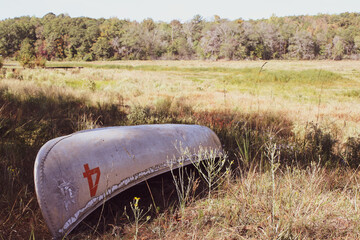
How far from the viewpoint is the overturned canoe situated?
2.06 meters

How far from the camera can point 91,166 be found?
2.33 m

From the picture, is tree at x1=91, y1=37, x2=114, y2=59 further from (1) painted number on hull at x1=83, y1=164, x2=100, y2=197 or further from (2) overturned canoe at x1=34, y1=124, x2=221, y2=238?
(1) painted number on hull at x1=83, y1=164, x2=100, y2=197

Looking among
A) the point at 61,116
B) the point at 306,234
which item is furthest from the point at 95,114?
the point at 306,234

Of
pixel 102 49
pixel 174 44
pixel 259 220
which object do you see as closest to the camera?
pixel 259 220

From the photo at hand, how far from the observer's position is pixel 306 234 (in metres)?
1.85

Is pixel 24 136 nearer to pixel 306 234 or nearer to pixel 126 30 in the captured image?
pixel 306 234

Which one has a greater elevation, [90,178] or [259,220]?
[90,178]

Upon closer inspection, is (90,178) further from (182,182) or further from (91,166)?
(182,182)

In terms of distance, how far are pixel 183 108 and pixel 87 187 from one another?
5819mm

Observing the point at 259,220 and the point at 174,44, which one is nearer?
the point at 259,220

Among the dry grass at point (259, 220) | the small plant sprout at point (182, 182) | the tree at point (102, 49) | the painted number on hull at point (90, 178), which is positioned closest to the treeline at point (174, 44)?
the tree at point (102, 49)

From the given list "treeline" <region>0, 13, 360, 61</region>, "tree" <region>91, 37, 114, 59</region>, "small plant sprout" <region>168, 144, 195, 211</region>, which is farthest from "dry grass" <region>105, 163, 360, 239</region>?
"tree" <region>91, 37, 114, 59</region>

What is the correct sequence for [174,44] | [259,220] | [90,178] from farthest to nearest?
[174,44], [90,178], [259,220]

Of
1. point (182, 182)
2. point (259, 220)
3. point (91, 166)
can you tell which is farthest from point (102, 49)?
point (259, 220)
